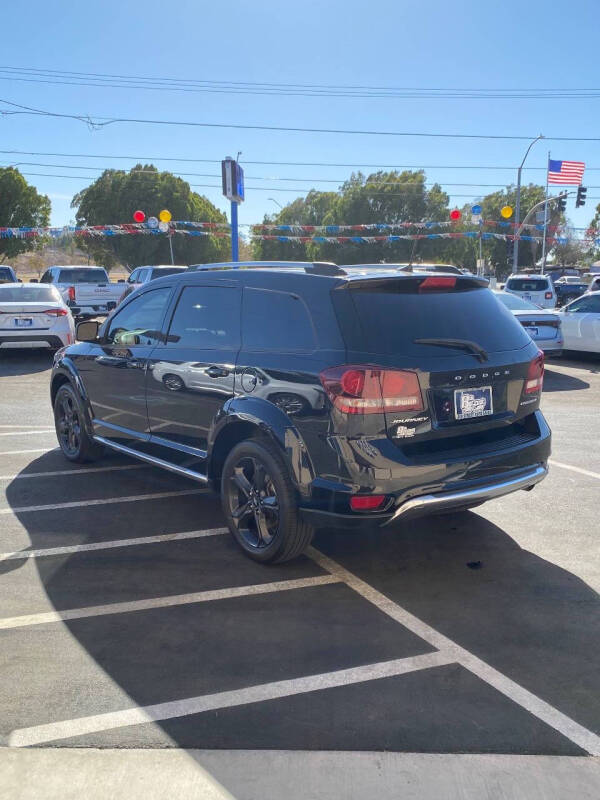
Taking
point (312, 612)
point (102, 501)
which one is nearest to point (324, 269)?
point (312, 612)

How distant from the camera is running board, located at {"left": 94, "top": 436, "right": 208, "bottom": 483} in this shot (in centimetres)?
496

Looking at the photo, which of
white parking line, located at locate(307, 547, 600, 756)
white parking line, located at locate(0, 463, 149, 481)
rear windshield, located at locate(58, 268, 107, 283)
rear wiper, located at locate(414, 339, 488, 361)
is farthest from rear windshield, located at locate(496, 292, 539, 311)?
rear windshield, located at locate(58, 268, 107, 283)

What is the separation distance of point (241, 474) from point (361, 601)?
1.09 meters

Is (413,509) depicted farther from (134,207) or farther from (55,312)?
(134,207)

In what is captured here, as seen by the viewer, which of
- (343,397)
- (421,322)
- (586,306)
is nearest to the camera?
(343,397)

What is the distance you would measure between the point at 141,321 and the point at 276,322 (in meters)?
1.78

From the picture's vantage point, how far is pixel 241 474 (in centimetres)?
451

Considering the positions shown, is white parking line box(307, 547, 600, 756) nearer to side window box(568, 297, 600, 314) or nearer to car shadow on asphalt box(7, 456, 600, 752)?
car shadow on asphalt box(7, 456, 600, 752)

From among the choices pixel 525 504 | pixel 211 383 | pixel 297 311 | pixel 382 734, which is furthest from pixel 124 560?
pixel 525 504

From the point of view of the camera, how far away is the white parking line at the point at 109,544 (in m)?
4.65

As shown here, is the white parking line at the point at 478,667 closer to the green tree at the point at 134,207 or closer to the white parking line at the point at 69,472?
the white parking line at the point at 69,472

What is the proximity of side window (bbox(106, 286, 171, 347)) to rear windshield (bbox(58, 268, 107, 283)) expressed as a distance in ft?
56.2

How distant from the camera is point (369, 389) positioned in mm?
3746

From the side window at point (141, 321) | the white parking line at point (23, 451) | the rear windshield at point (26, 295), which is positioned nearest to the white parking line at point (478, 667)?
the side window at point (141, 321)
